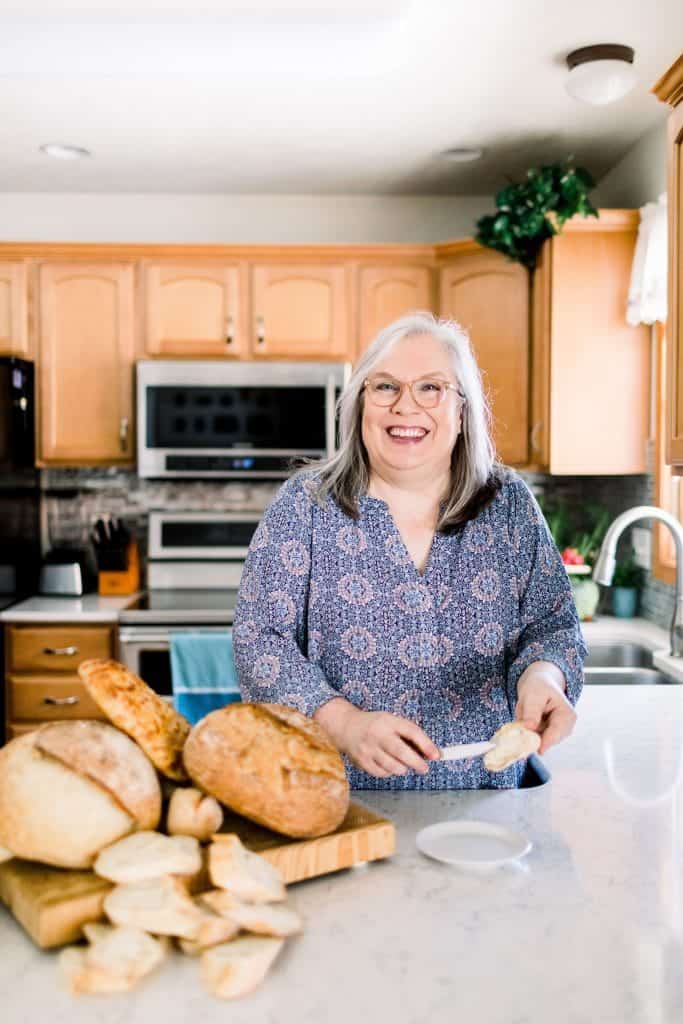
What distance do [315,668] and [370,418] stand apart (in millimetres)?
429

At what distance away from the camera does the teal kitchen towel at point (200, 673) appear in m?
3.21

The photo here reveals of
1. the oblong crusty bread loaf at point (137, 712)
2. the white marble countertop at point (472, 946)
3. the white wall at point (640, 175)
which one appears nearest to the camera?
the white marble countertop at point (472, 946)

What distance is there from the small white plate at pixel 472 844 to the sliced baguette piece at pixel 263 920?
22cm

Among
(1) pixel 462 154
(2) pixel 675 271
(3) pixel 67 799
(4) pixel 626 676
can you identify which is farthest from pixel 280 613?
(1) pixel 462 154

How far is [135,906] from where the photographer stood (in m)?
0.79

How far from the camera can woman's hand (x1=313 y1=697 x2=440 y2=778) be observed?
1093 millimetres

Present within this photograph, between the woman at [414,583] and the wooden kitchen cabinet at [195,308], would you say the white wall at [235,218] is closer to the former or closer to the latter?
the wooden kitchen cabinet at [195,308]

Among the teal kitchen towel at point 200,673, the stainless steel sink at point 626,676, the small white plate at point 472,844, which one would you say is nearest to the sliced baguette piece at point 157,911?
the small white plate at point 472,844

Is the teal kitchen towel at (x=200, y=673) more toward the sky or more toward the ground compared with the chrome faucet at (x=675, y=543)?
more toward the ground

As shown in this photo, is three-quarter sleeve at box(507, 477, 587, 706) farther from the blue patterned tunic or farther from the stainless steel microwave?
the stainless steel microwave

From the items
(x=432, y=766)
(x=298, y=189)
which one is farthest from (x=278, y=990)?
(x=298, y=189)

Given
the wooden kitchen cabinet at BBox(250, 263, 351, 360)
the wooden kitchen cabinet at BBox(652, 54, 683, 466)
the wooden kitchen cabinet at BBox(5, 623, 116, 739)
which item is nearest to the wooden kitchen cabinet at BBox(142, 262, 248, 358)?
the wooden kitchen cabinet at BBox(250, 263, 351, 360)

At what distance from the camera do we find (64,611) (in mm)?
3387

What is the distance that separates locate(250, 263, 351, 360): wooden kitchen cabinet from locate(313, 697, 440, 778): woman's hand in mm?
2683
